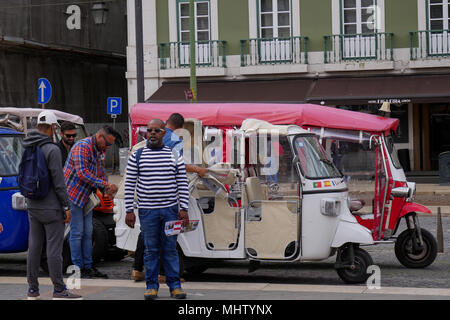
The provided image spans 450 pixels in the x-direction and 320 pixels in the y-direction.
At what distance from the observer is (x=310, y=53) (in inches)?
1222

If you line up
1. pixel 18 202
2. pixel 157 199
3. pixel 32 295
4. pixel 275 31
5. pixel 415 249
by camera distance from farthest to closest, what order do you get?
pixel 275 31 < pixel 415 249 < pixel 18 202 < pixel 32 295 < pixel 157 199

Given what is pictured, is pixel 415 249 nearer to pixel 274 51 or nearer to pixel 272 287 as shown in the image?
pixel 272 287

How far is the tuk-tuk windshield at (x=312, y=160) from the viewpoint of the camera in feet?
34.0

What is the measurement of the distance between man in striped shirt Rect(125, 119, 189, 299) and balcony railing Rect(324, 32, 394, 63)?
73.0 feet

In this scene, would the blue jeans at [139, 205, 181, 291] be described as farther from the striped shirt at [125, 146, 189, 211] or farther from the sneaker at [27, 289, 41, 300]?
the sneaker at [27, 289, 41, 300]

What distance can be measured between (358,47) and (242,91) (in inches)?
161

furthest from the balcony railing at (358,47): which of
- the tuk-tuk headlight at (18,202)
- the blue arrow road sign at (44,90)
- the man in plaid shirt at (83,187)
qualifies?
the tuk-tuk headlight at (18,202)

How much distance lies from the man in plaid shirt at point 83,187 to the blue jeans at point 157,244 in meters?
1.95

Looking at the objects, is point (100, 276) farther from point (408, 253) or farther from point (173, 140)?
point (408, 253)

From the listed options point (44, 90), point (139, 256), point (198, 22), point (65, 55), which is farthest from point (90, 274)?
point (65, 55)

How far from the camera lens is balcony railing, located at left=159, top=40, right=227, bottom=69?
31.7m

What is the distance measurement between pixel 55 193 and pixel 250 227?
7.71 ft

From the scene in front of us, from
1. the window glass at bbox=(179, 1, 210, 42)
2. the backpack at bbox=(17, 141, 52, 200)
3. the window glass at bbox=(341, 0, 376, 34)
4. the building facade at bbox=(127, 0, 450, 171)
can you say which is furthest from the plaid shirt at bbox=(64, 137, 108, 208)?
the window glass at bbox=(179, 1, 210, 42)
